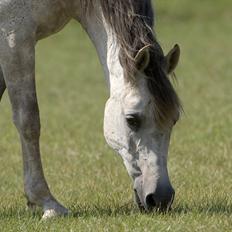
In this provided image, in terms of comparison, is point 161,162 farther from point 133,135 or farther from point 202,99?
point 202,99

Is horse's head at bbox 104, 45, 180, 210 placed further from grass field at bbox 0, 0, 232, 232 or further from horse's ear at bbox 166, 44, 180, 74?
grass field at bbox 0, 0, 232, 232

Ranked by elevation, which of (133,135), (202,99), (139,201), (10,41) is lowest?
(202,99)

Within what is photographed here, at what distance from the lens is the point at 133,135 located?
5418 mm

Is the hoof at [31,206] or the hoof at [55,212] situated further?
the hoof at [31,206]

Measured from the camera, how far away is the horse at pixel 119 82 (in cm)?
532

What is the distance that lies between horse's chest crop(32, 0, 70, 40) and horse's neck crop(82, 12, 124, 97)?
17cm

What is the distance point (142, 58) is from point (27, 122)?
100 centimetres

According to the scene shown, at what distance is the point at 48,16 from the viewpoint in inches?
228

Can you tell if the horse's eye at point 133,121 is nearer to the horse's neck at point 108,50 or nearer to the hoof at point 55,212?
the horse's neck at point 108,50

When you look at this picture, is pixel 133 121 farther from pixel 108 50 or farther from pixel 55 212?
pixel 55 212

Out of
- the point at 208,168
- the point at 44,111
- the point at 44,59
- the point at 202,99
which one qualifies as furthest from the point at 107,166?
the point at 44,59

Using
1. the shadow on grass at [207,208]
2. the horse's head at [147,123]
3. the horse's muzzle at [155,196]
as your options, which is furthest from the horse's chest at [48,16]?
the shadow on grass at [207,208]

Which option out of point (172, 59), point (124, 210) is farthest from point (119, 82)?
point (124, 210)

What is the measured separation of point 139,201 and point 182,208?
0.44 m
